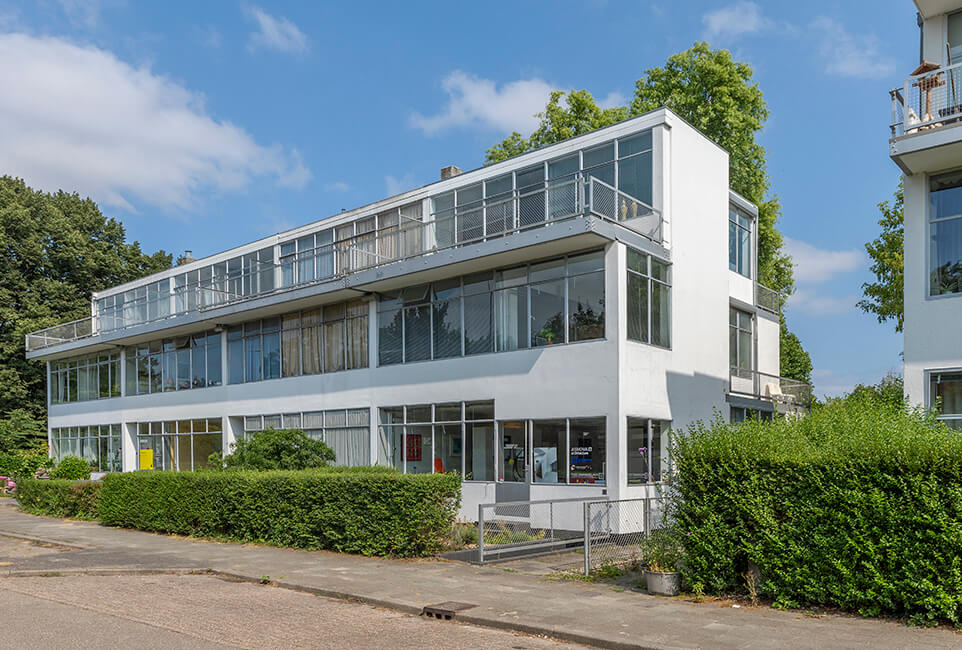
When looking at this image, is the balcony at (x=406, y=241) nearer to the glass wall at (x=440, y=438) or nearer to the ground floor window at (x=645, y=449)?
the glass wall at (x=440, y=438)

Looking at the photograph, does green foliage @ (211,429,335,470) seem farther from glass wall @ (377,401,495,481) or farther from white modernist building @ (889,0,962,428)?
white modernist building @ (889,0,962,428)

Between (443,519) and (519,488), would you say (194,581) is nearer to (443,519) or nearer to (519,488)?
(443,519)

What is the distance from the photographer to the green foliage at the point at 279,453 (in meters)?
20.5

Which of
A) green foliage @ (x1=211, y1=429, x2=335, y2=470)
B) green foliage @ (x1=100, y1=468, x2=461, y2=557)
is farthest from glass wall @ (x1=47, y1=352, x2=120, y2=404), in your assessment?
green foliage @ (x1=211, y1=429, x2=335, y2=470)

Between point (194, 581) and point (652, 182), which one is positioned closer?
point (194, 581)

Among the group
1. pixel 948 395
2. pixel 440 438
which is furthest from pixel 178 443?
pixel 948 395

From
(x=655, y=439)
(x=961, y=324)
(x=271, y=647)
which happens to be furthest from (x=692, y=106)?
(x=271, y=647)

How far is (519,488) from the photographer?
2019 centimetres

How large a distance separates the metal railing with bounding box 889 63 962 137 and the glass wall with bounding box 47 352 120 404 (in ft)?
111

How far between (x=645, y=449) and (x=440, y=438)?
5760 millimetres

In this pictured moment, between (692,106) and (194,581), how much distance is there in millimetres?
28056

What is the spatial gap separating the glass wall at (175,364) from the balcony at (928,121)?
24585 millimetres

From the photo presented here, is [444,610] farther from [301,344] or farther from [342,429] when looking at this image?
[301,344]

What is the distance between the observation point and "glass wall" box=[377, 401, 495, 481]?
21406mm
